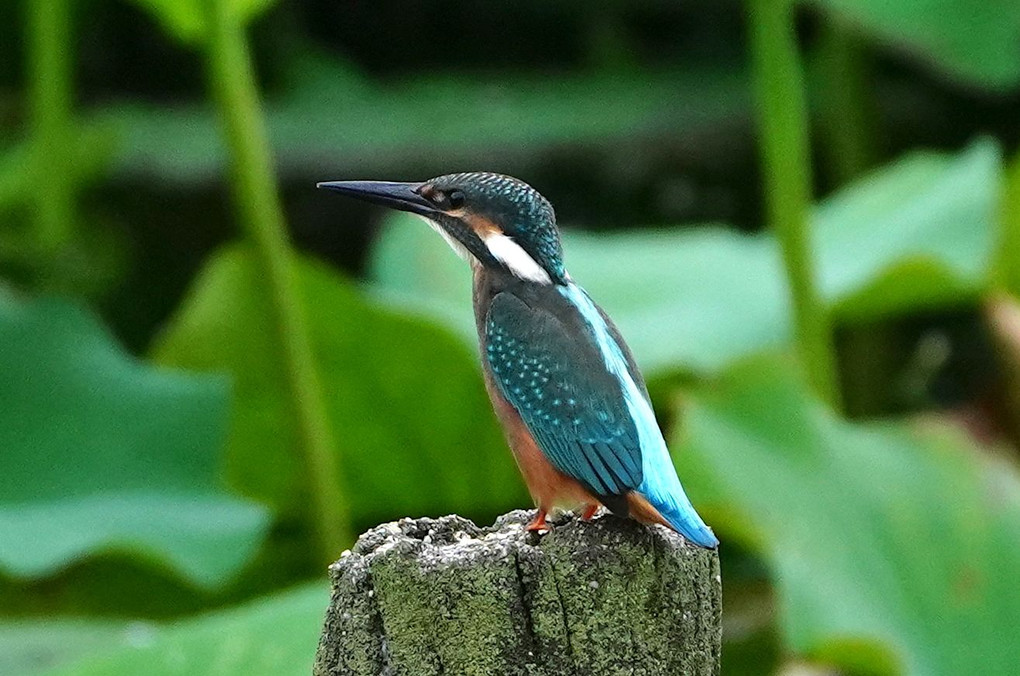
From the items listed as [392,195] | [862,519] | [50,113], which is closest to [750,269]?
[862,519]

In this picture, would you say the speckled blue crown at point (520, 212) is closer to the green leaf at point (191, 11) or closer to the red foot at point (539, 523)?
the red foot at point (539, 523)

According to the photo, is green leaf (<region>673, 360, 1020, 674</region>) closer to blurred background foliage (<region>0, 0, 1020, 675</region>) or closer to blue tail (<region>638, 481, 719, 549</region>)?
blurred background foliage (<region>0, 0, 1020, 675</region>)

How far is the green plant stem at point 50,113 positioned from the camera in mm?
5391

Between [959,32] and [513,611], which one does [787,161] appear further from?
[513,611]

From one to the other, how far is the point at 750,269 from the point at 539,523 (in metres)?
3.42

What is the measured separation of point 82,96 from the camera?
29.5 ft

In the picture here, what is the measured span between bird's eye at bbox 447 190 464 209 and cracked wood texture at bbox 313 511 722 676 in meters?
0.70

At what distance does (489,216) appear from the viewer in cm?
253

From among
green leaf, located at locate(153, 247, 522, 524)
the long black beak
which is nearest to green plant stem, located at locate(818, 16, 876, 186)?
green leaf, located at locate(153, 247, 522, 524)

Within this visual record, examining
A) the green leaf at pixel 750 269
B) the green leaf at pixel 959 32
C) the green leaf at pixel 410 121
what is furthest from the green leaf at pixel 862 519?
the green leaf at pixel 410 121

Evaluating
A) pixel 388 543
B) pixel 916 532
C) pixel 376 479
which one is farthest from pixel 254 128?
pixel 388 543

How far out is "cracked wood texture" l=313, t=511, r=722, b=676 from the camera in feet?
6.28

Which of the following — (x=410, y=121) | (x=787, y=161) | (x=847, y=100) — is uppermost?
(x=410, y=121)

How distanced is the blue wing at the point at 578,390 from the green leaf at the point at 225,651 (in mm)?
925
